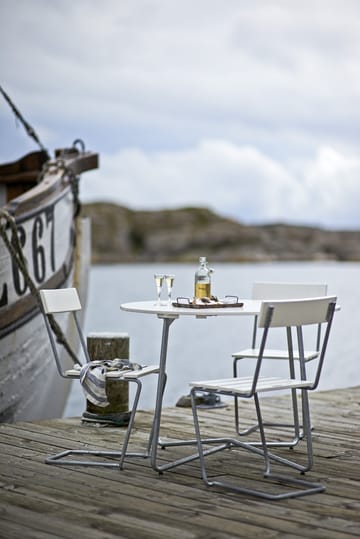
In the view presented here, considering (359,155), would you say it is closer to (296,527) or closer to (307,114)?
(307,114)

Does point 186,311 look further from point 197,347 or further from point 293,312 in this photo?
point 197,347

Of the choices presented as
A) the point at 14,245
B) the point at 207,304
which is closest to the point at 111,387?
the point at 14,245

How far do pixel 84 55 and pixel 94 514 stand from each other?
9435cm

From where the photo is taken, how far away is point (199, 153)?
270 ft

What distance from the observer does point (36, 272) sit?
6.87 meters

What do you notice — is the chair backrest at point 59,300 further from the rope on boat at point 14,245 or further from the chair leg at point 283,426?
the rope on boat at point 14,245

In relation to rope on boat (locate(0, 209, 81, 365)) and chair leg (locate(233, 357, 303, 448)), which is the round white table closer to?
chair leg (locate(233, 357, 303, 448))

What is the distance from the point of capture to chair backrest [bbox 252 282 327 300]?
5207 mm

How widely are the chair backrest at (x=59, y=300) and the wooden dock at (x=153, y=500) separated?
27.2 inches

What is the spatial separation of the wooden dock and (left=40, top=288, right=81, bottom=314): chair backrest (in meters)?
0.69

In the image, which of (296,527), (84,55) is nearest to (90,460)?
(296,527)

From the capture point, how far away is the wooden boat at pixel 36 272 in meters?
6.20

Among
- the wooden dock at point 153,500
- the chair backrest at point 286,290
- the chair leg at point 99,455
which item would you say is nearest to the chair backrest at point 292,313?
the wooden dock at point 153,500

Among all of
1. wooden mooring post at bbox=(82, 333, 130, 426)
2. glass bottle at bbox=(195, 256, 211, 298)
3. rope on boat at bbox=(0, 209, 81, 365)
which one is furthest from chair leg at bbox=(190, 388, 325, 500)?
rope on boat at bbox=(0, 209, 81, 365)
